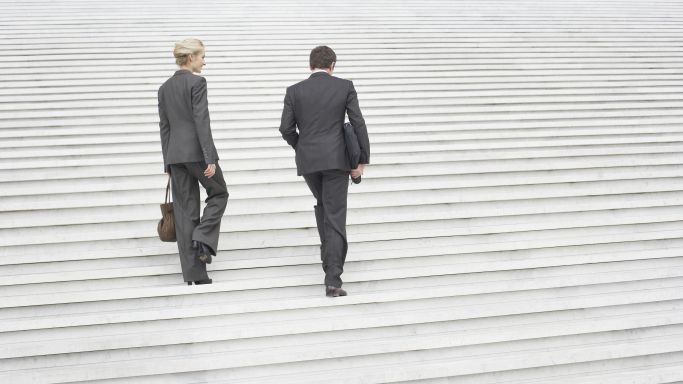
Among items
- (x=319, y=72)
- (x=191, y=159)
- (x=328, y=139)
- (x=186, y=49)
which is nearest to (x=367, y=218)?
(x=328, y=139)

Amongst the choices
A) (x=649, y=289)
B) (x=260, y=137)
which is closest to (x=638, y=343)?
(x=649, y=289)

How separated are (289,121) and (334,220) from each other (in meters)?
0.62

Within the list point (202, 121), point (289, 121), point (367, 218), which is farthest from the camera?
point (367, 218)

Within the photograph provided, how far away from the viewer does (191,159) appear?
12.1 feet

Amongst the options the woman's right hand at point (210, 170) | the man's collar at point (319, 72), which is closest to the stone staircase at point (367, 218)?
the woman's right hand at point (210, 170)

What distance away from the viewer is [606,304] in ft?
12.8

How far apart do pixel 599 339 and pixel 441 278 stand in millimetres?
947

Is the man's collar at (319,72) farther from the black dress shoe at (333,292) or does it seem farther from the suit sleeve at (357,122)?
the black dress shoe at (333,292)

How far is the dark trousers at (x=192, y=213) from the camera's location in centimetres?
377

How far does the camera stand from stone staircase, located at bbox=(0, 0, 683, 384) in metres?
3.54

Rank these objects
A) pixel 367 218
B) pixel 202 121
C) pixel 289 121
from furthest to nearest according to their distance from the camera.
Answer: pixel 367 218 → pixel 289 121 → pixel 202 121

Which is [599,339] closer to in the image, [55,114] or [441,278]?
[441,278]

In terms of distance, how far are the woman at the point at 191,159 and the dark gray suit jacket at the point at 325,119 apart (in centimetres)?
50

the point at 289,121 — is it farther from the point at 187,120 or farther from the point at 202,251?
the point at 202,251
